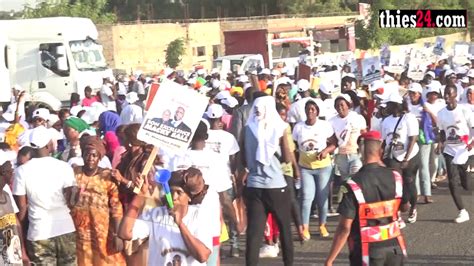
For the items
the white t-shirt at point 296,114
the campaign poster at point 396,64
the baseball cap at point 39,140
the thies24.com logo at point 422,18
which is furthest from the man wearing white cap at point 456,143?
the thies24.com logo at point 422,18

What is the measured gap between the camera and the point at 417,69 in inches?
787

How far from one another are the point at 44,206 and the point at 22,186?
0.71 feet

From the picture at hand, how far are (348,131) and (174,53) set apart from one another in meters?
37.9

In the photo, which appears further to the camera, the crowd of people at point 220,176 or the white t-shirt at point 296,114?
the white t-shirt at point 296,114

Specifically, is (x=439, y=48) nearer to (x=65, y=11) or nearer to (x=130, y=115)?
(x=130, y=115)

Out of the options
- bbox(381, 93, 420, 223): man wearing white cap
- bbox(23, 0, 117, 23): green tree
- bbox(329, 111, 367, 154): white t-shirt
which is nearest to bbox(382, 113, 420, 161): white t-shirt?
bbox(381, 93, 420, 223): man wearing white cap

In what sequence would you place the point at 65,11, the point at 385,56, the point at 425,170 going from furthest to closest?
1. the point at 65,11
2. the point at 385,56
3. the point at 425,170

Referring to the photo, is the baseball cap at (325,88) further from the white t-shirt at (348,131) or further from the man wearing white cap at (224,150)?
the man wearing white cap at (224,150)

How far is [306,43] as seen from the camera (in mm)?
34844

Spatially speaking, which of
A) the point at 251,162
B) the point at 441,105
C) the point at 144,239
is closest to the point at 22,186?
the point at 144,239

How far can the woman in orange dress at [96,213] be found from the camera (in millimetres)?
6512

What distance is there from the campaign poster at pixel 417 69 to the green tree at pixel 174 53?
27650 millimetres

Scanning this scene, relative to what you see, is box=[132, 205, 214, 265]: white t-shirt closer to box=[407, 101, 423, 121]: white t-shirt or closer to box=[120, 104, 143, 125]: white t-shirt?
box=[120, 104, 143, 125]: white t-shirt

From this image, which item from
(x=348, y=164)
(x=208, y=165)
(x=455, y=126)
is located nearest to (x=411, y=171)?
(x=455, y=126)
